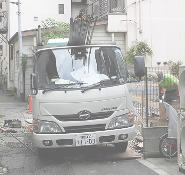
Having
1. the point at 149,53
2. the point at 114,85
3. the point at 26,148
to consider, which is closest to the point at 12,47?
the point at 149,53

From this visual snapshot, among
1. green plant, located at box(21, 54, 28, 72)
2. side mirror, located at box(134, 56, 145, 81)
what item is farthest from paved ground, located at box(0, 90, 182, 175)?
green plant, located at box(21, 54, 28, 72)

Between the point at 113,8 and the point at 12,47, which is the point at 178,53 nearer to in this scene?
the point at 113,8

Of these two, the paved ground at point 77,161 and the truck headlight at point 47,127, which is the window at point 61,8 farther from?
the truck headlight at point 47,127

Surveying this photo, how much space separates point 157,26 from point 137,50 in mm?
1874

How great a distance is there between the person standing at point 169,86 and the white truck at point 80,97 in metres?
2.39

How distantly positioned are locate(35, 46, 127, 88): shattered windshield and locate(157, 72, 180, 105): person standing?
241cm

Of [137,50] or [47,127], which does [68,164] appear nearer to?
[47,127]

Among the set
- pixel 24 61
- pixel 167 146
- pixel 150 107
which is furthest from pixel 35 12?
pixel 167 146

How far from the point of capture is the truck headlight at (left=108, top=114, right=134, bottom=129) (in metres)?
6.30

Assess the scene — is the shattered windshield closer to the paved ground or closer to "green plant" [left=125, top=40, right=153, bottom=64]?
the paved ground

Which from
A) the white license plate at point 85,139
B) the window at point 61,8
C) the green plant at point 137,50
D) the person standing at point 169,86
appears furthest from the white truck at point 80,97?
the window at point 61,8

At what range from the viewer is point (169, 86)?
28.8 feet

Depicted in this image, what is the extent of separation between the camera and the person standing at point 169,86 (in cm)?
862

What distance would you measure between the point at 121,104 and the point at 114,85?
15.4 inches
